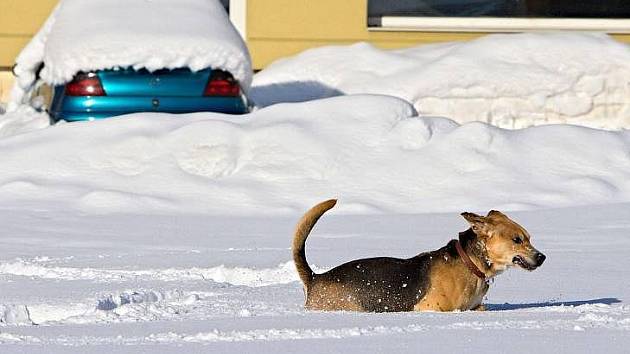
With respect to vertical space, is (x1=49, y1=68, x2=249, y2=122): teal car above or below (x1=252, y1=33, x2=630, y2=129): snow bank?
above

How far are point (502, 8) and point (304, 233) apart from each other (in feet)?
34.2

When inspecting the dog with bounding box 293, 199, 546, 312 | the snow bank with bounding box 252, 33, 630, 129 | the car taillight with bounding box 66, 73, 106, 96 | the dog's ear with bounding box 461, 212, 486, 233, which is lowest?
the snow bank with bounding box 252, 33, 630, 129

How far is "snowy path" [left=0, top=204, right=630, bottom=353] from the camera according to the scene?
4996 mm

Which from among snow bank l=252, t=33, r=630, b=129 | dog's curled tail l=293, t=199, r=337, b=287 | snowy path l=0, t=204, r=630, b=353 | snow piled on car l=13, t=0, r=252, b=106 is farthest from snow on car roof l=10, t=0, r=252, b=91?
dog's curled tail l=293, t=199, r=337, b=287

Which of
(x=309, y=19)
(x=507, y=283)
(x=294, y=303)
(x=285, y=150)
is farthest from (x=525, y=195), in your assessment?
(x=309, y=19)

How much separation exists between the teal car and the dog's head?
5.07 metres

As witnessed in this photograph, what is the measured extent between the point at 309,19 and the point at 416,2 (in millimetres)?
1344

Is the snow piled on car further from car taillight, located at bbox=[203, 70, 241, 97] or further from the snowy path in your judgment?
the snowy path

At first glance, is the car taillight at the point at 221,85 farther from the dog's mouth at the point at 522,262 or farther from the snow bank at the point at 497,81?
the dog's mouth at the point at 522,262

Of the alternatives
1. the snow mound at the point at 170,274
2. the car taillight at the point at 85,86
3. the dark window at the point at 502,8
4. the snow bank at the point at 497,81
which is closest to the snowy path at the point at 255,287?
the snow mound at the point at 170,274

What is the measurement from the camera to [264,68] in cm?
1504

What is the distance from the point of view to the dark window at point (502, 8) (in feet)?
51.4

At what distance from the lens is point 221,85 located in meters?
11.0

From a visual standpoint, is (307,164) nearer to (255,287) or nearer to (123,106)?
(123,106)
